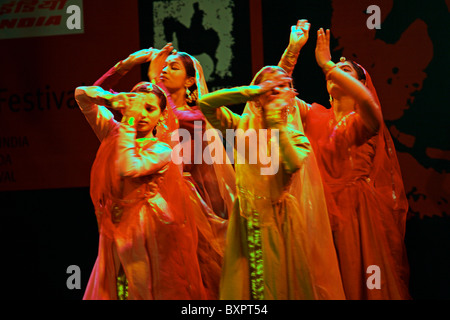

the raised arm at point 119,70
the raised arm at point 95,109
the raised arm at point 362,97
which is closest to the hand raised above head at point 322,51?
the raised arm at point 362,97

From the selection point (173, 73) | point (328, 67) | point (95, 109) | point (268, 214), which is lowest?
point (268, 214)

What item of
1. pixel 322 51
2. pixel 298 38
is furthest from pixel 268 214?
pixel 298 38

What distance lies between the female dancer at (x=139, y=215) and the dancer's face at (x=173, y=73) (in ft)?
1.83

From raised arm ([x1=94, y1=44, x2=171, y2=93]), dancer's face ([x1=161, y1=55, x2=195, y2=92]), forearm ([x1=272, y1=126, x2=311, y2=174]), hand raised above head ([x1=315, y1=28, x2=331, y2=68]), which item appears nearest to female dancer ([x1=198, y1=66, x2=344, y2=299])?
forearm ([x1=272, y1=126, x2=311, y2=174])

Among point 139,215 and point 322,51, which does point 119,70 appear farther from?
point 322,51

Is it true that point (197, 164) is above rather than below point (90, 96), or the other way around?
below

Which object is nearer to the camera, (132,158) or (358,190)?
(132,158)

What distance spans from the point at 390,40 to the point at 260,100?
5.61 feet

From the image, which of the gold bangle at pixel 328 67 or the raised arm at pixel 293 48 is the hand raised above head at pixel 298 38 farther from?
the gold bangle at pixel 328 67

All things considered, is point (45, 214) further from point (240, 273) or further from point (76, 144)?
point (240, 273)

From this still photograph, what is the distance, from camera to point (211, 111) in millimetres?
3141

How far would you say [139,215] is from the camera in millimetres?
3287

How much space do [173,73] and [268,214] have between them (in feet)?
4.41

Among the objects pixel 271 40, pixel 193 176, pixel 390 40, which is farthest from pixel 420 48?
pixel 193 176
